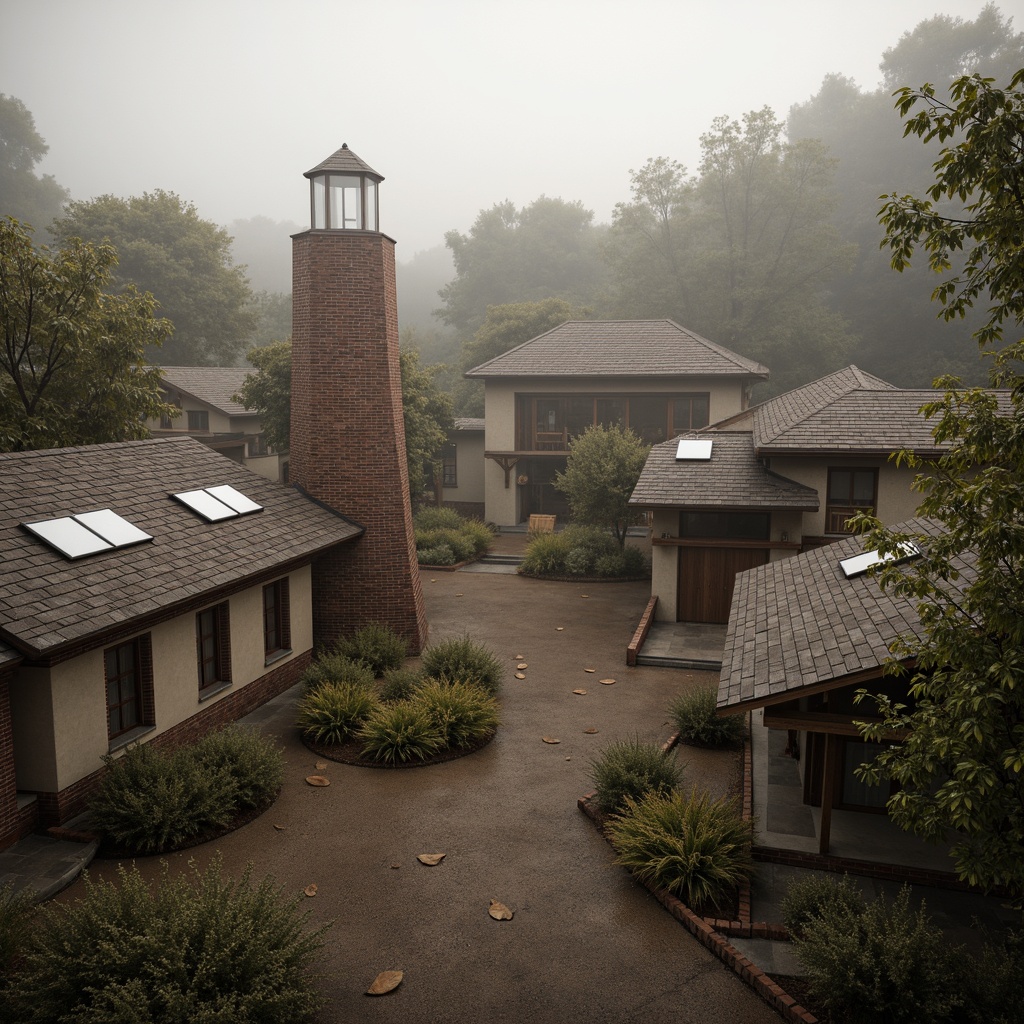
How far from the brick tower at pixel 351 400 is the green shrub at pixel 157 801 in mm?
6891

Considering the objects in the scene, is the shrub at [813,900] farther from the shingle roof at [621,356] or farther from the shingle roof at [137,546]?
the shingle roof at [621,356]

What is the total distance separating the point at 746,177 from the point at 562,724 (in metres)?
44.9

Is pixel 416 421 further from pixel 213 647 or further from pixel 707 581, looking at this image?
pixel 213 647

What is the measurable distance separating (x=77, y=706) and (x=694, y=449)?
16213 mm

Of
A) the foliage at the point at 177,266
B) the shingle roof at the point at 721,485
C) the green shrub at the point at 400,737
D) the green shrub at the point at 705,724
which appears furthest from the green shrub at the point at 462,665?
the foliage at the point at 177,266

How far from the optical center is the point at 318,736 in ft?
41.7

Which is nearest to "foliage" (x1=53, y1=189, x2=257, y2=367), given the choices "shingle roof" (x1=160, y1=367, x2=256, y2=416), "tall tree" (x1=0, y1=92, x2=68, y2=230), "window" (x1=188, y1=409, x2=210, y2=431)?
"shingle roof" (x1=160, y1=367, x2=256, y2=416)

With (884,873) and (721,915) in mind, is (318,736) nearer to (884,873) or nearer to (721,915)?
(721,915)

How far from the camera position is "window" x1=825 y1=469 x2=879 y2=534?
1920 centimetres

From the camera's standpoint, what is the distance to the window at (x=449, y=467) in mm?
36031

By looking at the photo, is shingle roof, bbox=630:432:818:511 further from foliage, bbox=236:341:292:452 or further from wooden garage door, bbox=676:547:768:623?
foliage, bbox=236:341:292:452

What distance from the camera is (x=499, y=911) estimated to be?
839 cm

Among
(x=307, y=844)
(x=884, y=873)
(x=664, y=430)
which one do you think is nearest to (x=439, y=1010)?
(x=307, y=844)

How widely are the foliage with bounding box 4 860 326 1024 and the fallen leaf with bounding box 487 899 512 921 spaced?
2.14 m
